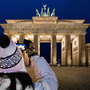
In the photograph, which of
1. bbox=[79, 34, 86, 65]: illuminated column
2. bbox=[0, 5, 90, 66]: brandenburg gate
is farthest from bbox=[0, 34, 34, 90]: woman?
bbox=[79, 34, 86, 65]: illuminated column

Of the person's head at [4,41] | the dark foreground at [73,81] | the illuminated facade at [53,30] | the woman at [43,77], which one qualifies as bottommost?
the dark foreground at [73,81]

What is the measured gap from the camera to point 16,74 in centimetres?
118

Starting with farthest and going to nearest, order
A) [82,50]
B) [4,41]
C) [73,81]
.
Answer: [82,50]
[73,81]
[4,41]

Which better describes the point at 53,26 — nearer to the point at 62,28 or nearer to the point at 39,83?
the point at 62,28

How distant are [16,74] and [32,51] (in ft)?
1.05

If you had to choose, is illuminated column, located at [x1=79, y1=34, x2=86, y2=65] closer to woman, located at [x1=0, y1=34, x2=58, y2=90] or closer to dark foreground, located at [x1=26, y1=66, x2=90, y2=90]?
dark foreground, located at [x1=26, y1=66, x2=90, y2=90]

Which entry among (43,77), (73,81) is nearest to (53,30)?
(73,81)

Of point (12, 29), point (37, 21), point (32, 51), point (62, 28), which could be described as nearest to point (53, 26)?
point (62, 28)

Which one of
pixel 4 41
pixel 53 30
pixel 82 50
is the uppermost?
pixel 53 30

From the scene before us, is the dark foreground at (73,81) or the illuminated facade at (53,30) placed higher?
the illuminated facade at (53,30)

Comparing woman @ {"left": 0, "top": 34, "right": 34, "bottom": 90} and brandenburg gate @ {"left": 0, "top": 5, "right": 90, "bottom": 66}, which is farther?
brandenburg gate @ {"left": 0, "top": 5, "right": 90, "bottom": 66}

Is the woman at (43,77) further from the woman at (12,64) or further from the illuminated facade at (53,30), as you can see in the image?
the illuminated facade at (53,30)

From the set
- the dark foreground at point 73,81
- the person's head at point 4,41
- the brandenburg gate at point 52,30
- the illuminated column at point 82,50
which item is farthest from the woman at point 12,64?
the illuminated column at point 82,50

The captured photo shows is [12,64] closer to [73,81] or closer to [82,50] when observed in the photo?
[73,81]
